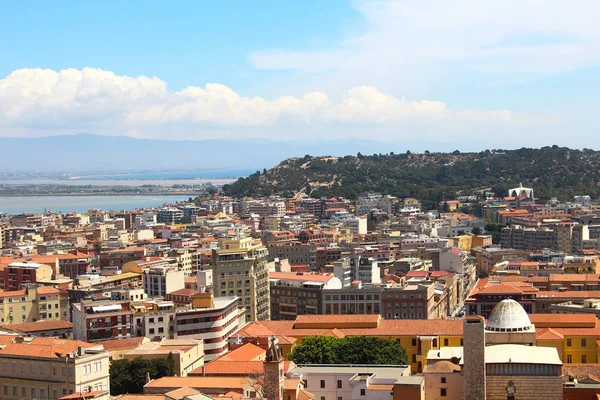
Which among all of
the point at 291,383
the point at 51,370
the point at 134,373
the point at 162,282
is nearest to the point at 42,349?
the point at 51,370

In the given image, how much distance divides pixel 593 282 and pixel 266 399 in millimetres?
32377

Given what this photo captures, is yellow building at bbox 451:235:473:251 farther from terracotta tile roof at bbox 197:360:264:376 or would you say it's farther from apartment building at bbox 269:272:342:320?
terracotta tile roof at bbox 197:360:264:376

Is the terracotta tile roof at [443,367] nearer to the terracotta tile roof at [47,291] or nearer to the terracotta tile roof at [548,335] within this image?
the terracotta tile roof at [548,335]

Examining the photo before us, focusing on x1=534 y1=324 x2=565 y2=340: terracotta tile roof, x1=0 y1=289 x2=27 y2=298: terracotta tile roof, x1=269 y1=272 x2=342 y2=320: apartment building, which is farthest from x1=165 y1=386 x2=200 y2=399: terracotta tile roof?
x1=0 y1=289 x2=27 y2=298: terracotta tile roof

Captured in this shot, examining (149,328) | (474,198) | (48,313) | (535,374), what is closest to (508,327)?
(535,374)

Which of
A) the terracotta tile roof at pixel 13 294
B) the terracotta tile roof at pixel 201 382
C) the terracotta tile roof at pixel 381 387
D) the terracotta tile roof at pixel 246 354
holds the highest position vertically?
the terracotta tile roof at pixel 201 382

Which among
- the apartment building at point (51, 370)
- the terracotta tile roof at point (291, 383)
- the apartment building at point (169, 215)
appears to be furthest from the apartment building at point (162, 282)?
the apartment building at point (169, 215)

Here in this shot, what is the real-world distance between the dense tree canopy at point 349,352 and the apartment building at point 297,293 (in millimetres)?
14473

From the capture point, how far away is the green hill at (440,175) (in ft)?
415

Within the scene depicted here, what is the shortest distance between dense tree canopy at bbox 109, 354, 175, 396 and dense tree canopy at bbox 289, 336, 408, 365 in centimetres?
506

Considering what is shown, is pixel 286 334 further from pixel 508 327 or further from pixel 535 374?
pixel 535 374

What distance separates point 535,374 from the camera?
28.2 m

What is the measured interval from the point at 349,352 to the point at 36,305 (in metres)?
22.4

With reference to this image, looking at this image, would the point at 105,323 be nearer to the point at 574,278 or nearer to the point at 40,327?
the point at 40,327
